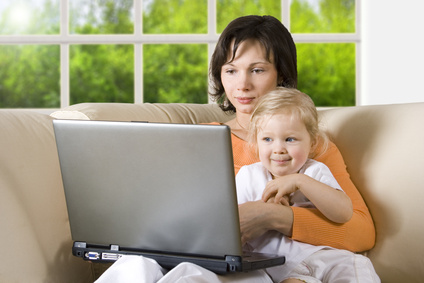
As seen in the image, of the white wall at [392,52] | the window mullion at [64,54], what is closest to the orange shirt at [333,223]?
the white wall at [392,52]

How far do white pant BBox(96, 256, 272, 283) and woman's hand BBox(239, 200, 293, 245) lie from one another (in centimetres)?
24

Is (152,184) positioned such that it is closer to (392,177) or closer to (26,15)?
(392,177)

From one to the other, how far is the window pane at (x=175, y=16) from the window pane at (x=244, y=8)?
0.40 m

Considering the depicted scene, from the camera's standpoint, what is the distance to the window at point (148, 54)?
726 centimetres

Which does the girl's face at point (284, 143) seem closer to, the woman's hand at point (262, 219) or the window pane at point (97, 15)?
the woman's hand at point (262, 219)

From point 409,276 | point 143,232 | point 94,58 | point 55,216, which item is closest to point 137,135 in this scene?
point 143,232

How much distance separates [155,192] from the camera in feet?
4.38

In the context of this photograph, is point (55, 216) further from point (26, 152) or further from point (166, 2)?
point (166, 2)

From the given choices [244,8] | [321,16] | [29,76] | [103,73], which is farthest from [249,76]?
[29,76]

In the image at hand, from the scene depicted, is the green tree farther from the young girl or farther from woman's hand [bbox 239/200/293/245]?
woman's hand [bbox 239/200/293/245]

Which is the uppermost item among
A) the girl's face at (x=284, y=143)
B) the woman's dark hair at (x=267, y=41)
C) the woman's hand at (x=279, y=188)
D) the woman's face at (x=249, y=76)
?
the woman's dark hair at (x=267, y=41)

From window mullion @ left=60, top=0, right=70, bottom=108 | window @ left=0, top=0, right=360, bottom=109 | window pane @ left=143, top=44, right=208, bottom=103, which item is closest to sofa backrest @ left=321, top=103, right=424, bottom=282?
window mullion @ left=60, top=0, right=70, bottom=108

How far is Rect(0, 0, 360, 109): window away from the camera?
7.26 m

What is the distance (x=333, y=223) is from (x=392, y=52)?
292 cm
